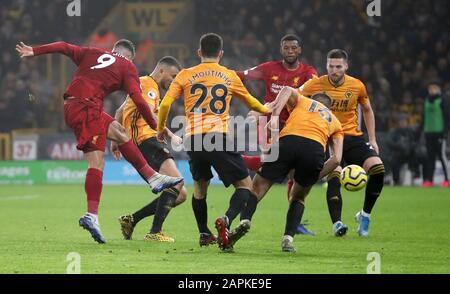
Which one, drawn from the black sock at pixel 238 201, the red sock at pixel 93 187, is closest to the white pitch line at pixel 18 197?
the red sock at pixel 93 187

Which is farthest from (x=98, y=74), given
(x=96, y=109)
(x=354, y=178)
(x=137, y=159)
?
(x=354, y=178)

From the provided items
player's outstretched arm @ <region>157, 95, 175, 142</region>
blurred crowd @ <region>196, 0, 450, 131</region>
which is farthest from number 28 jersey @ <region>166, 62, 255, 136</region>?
blurred crowd @ <region>196, 0, 450, 131</region>

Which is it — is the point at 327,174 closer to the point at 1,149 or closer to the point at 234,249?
the point at 234,249

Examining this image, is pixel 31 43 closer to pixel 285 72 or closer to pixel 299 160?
pixel 285 72

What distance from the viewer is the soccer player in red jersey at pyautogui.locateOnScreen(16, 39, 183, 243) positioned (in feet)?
37.9

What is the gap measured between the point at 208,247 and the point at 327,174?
2.28m

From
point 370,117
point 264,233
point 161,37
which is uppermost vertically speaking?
point 161,37

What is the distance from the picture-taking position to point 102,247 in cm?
1112

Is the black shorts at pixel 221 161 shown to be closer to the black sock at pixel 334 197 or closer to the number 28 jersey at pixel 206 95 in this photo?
the number 28 jersey at pixel 206 95

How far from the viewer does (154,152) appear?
12.5 meters

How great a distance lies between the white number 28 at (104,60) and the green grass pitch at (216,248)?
1.91 metres

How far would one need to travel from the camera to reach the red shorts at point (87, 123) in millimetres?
11555

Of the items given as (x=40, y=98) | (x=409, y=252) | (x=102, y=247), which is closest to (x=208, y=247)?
(x=102, y=247)

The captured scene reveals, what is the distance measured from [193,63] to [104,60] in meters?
15.8
